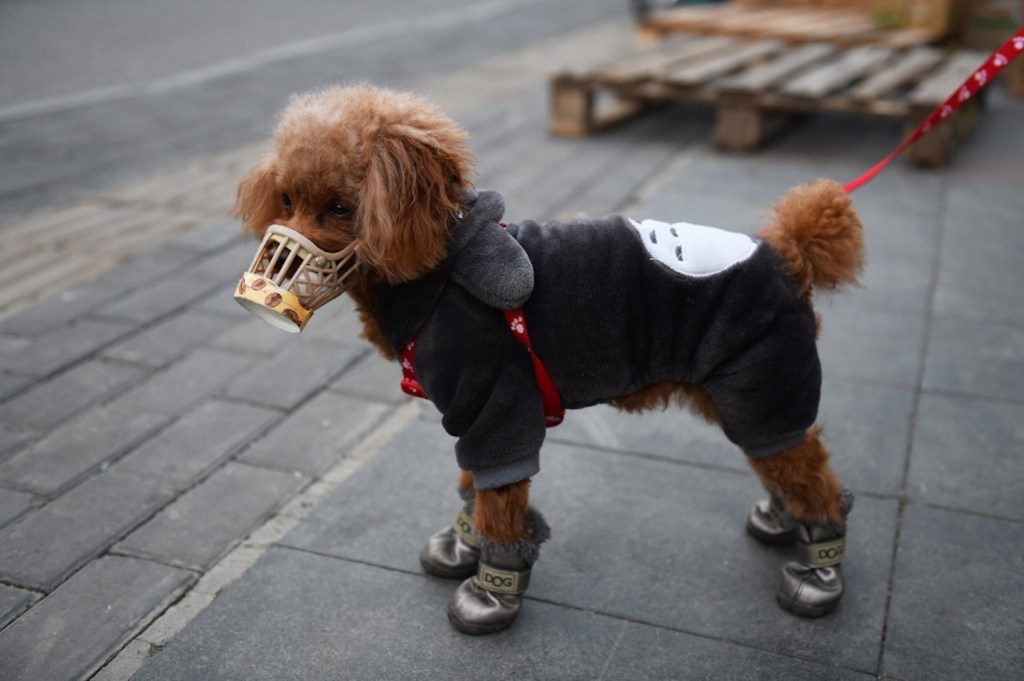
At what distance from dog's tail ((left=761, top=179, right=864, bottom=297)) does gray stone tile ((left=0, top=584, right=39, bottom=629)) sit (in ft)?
7.54

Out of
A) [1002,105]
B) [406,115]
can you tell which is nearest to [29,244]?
[406,115]

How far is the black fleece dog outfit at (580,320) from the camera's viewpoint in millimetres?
2316

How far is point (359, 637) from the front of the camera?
2588mm

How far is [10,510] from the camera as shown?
3061 mm

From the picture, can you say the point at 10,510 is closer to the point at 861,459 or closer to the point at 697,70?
the point at 861,459

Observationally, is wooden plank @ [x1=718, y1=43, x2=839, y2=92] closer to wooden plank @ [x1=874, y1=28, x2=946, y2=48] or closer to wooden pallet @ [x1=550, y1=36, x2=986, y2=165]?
wooden pallet @ [x1=550, y1=36, x2=986, y2=165]

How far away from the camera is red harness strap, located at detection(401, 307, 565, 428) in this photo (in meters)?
2.36

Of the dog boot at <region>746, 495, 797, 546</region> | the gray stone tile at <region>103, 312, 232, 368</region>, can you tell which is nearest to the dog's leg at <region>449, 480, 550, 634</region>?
the dog boot at <region>746, 495, 797, 546</region>

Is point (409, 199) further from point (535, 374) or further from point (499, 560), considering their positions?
point (499, 560)

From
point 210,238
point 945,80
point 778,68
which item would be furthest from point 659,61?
point 210,238

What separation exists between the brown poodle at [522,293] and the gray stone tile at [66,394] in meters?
1.75

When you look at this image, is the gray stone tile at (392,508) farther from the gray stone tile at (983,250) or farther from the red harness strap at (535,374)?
the gray stone tile at (983,250)

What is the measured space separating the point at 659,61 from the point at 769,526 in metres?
5.61

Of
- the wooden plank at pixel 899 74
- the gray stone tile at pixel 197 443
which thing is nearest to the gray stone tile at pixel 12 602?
the gray stone tile at pixel 197 443
